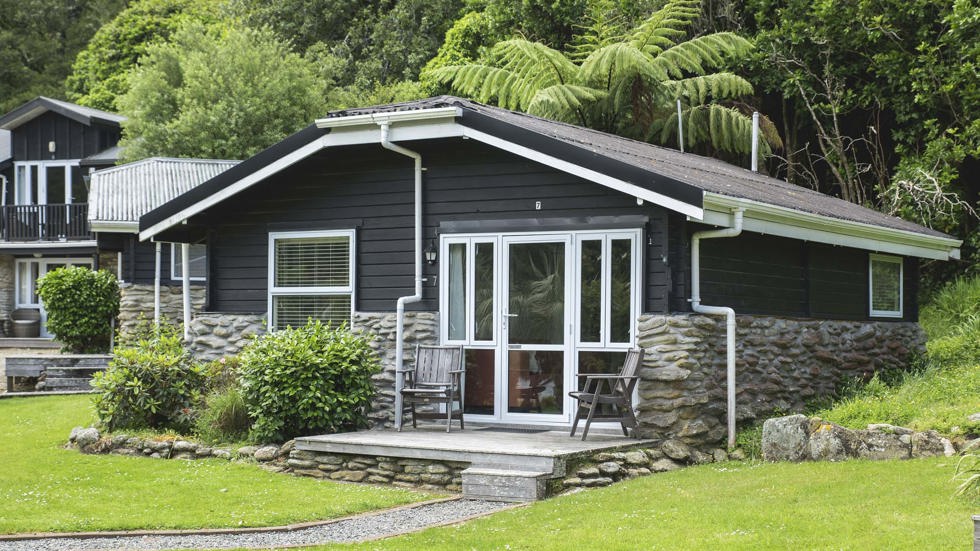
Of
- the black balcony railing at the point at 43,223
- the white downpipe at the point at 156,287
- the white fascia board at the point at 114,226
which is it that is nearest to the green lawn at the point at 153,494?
the white downpipe at the point at 156,287

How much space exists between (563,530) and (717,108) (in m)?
14.0

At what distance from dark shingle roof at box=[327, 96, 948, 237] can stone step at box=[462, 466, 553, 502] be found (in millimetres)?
3012

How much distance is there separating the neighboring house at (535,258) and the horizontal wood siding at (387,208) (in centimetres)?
2

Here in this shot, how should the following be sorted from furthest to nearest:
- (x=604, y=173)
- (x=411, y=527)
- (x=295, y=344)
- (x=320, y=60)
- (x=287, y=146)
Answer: (x=320, y=60)
(x=287, y=146)
(x=295, y=344)
(x=604, y=173)
(x=411, y=527)

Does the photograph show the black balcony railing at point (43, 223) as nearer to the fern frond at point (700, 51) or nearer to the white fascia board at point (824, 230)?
the fern frond at point (700, 51)

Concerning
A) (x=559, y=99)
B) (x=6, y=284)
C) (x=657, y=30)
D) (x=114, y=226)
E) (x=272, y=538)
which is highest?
(x=657, y=30)

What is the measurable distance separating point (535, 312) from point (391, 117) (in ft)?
8.38

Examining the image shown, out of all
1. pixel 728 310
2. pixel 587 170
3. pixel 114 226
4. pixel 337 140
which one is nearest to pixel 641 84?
pixel 337 140

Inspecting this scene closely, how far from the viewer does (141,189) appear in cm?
2208

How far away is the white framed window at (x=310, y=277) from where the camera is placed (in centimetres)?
1342

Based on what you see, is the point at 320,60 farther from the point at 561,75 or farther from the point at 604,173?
the point at 604,173

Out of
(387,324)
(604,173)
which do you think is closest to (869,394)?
(604,173)

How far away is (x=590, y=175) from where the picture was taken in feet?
37.0

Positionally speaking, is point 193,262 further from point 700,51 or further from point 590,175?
point 590,175
